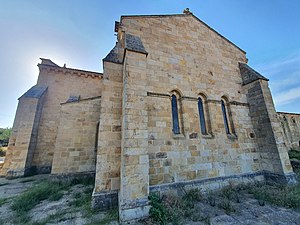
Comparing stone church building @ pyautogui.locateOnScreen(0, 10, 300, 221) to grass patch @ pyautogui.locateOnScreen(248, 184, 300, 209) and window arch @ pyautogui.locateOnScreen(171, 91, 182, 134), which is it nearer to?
window arch @ pyautogui.locateOnScreen(171, 91, 182, 134)

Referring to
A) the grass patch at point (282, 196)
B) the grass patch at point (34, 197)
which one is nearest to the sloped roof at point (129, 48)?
the grass patch at point (34, 197)

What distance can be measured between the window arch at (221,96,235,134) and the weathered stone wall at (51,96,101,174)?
707 cm

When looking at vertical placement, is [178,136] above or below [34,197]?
above

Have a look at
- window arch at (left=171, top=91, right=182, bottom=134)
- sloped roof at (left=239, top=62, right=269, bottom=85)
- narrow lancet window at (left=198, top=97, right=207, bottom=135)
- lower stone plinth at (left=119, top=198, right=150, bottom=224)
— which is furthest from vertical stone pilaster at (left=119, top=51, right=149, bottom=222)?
sloped roof at (left=239, top=62, right=269, bottom=85)

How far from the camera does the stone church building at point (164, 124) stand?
3.91 m

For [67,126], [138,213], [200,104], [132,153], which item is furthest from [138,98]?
[67,126]

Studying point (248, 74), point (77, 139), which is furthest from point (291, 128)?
point (77, 139)

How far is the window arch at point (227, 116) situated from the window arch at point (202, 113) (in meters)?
1.28

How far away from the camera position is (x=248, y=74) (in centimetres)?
725

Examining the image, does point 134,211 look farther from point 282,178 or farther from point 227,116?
point 282,178

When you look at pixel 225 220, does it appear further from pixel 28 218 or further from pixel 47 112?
pixel 47 112

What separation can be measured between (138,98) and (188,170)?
3289 millimetres

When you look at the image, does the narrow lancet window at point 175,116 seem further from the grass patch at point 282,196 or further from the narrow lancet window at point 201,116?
the grass patch at point 282,196

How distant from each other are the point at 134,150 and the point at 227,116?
17.6ft
